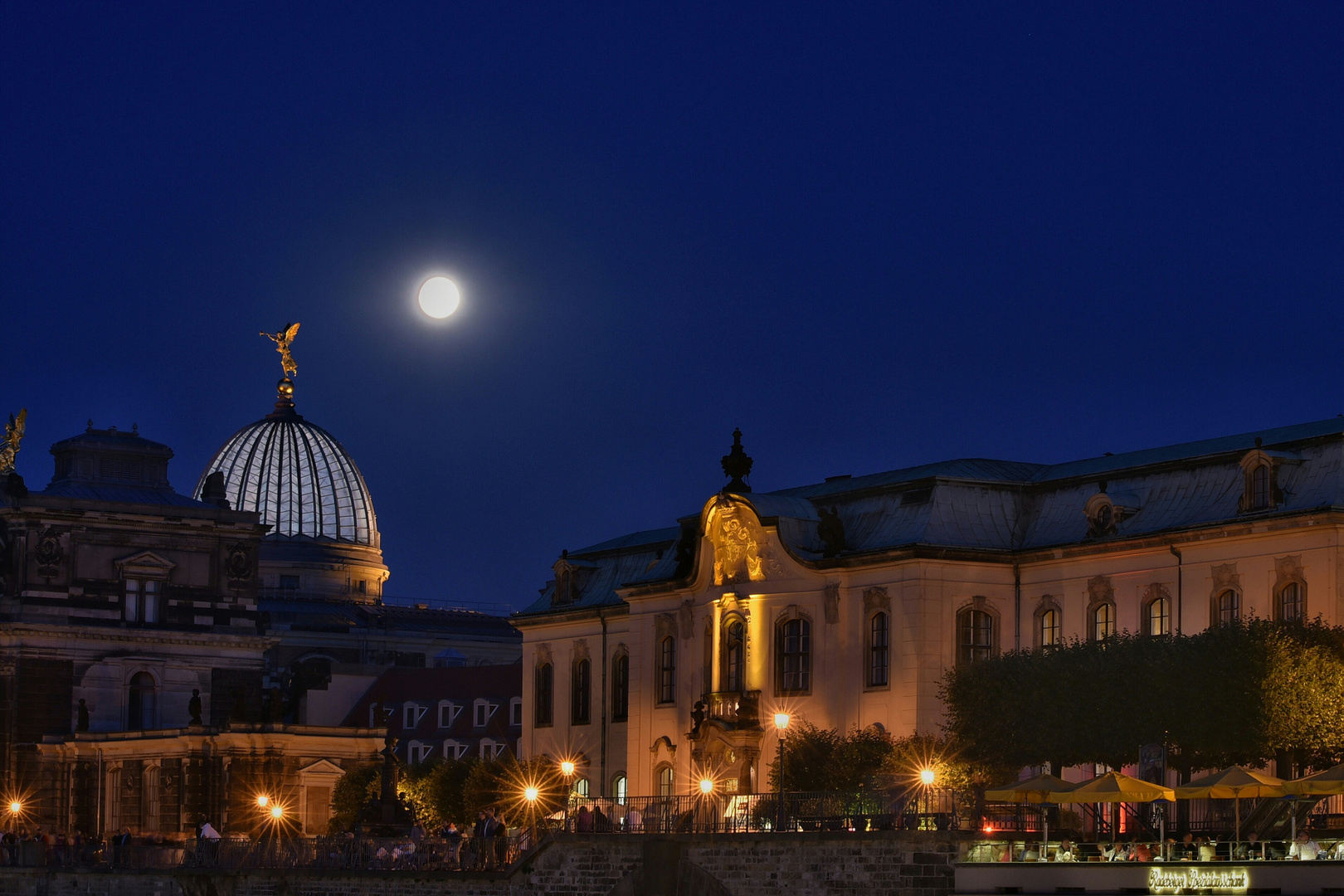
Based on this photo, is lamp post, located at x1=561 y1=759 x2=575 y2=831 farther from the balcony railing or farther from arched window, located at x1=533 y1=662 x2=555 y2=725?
the balcony railing

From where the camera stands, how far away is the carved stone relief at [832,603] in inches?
2906

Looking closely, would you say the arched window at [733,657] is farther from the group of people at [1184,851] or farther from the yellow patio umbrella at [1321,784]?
the yellow patio umbrella at [1321,784]

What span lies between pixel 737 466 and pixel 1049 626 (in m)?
12.1

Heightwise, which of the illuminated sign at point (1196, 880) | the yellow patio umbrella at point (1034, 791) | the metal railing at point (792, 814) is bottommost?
the illuminated sign at point (1196, 880)

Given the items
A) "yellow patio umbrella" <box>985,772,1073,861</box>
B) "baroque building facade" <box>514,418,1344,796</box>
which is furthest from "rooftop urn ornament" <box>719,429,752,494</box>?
"yellow patio umbrella" <box>985,772,1073,861</box>

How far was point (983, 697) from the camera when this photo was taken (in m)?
66.0

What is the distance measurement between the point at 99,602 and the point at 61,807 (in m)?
9.25

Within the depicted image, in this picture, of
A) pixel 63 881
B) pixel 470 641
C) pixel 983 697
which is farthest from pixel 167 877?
pixel 470 641

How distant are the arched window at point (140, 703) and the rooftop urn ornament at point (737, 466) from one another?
42681 mm

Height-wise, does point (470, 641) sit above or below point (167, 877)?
above

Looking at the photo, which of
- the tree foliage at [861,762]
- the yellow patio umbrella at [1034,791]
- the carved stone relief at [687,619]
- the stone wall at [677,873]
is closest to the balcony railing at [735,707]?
the tree foliage at [861,762]

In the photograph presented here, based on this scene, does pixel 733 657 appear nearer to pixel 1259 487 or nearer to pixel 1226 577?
pixel 1226 577

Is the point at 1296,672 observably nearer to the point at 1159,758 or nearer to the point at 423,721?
the point at 1159,758

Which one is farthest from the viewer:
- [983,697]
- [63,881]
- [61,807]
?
[61,807]
